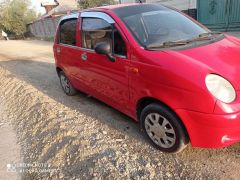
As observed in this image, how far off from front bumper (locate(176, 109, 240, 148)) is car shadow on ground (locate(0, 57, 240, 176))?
45 cm

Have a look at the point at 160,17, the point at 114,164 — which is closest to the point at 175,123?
the point at 114,164

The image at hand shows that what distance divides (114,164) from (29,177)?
131 cm

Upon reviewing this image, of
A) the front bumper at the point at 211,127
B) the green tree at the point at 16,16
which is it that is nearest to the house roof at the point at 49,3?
the green tree at the point at 16,16

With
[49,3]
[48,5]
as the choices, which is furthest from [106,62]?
[49,3]

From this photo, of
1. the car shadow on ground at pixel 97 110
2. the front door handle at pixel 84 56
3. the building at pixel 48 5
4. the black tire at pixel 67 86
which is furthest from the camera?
the building at pixel 48 5

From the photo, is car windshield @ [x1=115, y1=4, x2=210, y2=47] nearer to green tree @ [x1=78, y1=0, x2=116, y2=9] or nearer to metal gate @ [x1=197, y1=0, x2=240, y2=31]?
metal gate @ [x1=197, y1=0, x2=240, y2=31]

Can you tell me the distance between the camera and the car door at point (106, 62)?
3.64 meters

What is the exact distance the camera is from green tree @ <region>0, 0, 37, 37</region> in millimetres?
42375

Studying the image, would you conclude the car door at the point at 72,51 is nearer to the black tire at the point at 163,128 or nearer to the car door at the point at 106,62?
the car door at the point at 106,62

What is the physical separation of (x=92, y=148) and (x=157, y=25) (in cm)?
199

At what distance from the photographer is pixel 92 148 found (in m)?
3.79

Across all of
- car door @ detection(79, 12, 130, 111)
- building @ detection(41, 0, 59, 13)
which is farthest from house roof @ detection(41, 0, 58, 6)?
car door @ detection(79, 12, 130, 111)

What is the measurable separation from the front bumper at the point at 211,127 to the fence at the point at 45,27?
85.0ft

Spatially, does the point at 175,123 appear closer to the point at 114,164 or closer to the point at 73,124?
the point at 114,164
